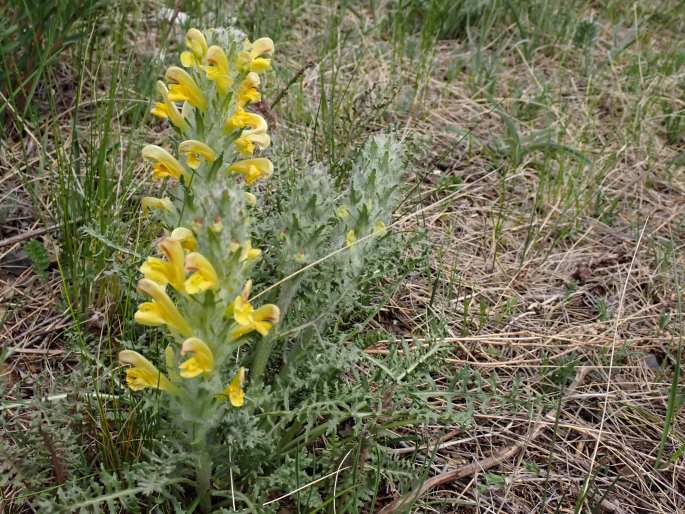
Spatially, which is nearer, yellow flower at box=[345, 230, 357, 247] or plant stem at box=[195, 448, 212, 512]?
plant stem at box=[195, 448, 212, 512]

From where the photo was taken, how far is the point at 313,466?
2.02 m

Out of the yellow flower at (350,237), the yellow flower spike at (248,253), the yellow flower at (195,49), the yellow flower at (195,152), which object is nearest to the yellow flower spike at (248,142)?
the yellow flower at (195,152)

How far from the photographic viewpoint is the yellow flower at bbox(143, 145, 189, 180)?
205 centimetres

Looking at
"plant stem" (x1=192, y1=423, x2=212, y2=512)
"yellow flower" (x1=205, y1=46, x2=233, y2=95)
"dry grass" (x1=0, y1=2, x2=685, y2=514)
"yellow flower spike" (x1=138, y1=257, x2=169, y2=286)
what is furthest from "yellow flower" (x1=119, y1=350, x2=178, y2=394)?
"yellow flower" (x1=205, y1=46, x2=233, y2=95)

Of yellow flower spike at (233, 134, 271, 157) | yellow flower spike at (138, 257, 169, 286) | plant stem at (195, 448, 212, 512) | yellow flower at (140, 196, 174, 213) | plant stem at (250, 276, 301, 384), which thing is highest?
yellow flower spike at (233, 134, 271, 157)

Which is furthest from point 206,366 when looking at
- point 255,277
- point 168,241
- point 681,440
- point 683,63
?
point 683,63

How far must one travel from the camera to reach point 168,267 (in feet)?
5.43

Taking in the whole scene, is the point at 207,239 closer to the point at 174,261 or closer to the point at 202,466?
the point at 174,261

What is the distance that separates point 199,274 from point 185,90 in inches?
25.6

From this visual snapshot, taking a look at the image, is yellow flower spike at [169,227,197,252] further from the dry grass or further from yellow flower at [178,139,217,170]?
the dry grass

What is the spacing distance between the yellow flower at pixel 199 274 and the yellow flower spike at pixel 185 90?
1.99 ft

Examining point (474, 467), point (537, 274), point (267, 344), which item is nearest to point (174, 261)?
point (267, 344)

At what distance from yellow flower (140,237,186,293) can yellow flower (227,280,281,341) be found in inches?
5.3

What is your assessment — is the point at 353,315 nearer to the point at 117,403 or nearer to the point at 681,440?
the point at 117,403
